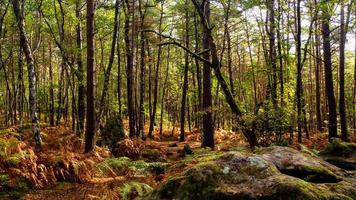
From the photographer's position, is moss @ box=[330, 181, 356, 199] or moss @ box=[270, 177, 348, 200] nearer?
moss @ box=[270, 177, 348, 200]

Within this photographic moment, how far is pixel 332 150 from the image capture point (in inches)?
400

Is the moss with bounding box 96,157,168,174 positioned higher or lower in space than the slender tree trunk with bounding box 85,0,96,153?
lower

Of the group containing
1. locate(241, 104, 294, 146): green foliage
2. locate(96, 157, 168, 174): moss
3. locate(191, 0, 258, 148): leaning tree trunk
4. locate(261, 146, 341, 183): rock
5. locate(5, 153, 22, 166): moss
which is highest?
locate(191, 0, 258, 148): leaning tree trunk

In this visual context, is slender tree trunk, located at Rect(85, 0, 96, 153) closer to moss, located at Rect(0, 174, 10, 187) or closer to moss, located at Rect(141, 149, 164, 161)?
moss, located at Rect(141, 149, 164, 161)

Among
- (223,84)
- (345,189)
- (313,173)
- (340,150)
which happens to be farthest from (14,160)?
(340,150)

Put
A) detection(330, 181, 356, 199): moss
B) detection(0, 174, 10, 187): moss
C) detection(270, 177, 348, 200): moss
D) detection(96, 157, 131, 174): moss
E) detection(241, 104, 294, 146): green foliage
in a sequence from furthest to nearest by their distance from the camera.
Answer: detection(241, 104, 294, 146): green foliage, detection(96, 157, 131, 174): moss, detection(0, 174, 10, 187): moss, detection(330, 181, 356, 199): moss, detection(270, 177, 348, 200): moss

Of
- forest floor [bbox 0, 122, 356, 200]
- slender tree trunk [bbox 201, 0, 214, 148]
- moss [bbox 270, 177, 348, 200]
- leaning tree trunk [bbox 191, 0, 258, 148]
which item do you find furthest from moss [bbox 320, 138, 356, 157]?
slender tree trunk [bbox 201, 0, 214, 148]

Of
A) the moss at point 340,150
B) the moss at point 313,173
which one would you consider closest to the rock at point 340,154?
the moss at point 340,150

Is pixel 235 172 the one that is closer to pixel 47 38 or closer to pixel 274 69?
pixel 274 69

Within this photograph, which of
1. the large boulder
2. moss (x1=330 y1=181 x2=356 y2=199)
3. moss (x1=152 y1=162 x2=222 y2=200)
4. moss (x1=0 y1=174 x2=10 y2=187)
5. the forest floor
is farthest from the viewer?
moss (x1=0 y1=174 x2=10 y2=187)

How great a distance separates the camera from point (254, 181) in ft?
15.9

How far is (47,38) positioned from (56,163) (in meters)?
26.4

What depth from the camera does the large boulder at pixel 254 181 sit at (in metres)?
4.47

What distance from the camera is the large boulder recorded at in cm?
447
